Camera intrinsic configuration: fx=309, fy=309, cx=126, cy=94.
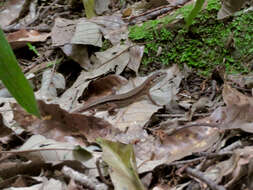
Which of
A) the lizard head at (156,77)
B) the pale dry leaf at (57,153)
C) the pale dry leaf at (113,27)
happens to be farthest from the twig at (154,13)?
the pale dry leaf at (57,153)

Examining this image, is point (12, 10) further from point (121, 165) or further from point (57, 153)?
point (121, 165)

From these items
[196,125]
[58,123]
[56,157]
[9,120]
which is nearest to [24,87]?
[56,157]

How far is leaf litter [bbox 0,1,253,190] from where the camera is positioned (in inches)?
66.5

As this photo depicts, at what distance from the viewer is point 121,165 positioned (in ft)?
5.39

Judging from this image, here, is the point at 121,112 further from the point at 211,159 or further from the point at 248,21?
the point at 248,21

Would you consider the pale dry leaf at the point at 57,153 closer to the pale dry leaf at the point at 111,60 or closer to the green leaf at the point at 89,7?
the pale dry leaf at the point at 111,60

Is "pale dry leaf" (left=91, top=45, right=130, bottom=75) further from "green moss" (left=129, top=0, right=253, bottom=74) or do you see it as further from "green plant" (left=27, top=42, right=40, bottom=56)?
"green plant" (left=27, top=42, right=40, bottom=56)

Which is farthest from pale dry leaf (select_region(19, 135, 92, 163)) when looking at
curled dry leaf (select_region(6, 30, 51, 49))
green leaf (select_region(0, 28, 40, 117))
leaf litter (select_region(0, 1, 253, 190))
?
curled dry leaf (select_region(6, 30, 51, 49))

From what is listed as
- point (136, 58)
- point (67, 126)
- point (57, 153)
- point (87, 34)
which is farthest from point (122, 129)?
point (87, 34)

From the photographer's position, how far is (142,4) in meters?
3.87

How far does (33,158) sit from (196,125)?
1.05 meters

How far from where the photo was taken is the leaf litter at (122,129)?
1688 millimetres

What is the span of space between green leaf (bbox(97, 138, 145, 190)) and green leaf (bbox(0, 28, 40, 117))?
0.56 meters

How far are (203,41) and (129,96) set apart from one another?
866mm
